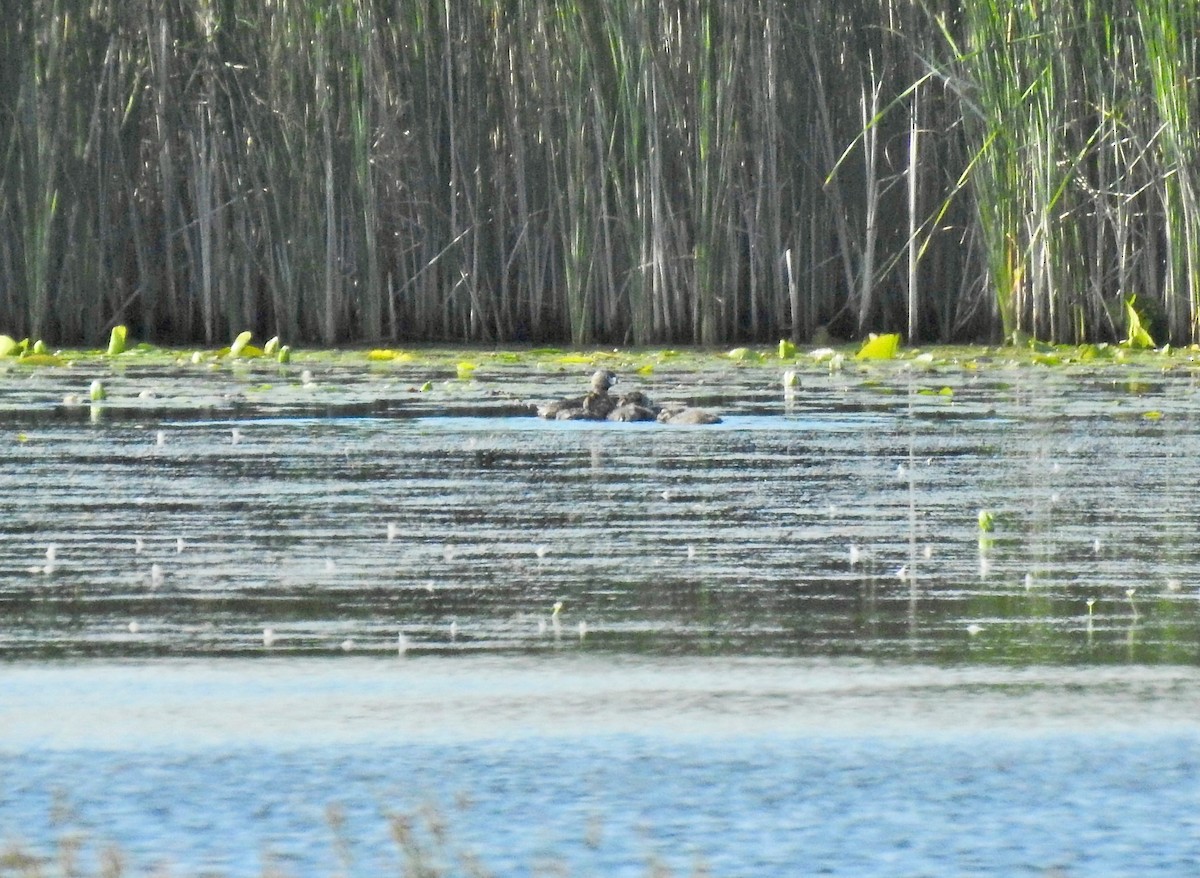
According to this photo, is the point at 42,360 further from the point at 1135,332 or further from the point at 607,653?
the point at 607,653

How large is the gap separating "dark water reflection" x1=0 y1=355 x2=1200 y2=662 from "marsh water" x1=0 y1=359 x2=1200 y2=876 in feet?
0.08

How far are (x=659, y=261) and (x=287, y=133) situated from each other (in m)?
2.59

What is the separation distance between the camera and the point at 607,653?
490 centimetres

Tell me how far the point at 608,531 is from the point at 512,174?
10.0m

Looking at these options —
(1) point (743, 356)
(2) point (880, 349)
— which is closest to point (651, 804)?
(1) point (743, 356)

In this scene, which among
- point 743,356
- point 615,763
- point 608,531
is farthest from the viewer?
point 743,356

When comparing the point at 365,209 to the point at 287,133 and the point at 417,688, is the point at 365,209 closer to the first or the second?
the point at 287,133

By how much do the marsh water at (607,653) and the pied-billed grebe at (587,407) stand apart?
0.88 metres

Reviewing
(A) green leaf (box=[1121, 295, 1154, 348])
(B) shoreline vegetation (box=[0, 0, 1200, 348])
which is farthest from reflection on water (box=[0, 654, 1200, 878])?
(B) shoreline vegetation (box=[0, 0, 1200, 348])

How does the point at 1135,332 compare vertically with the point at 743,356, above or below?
above

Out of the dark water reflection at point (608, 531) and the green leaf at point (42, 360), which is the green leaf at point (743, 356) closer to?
the dark water reflection at point (608, 531)

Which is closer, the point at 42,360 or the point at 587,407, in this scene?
the point at 587,407

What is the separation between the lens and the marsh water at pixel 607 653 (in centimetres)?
353

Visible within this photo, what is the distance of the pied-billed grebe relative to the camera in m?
10.6
